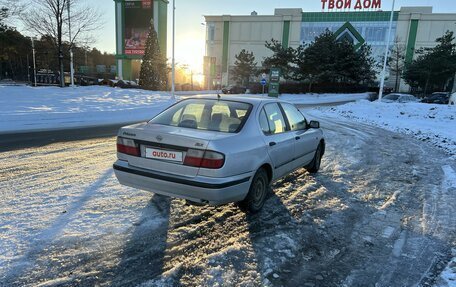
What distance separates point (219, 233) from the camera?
4.04 m

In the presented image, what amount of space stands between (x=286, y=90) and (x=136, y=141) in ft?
137

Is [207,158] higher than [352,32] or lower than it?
lower

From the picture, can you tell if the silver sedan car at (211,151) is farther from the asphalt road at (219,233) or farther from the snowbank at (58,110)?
the snowbank at (58,110)

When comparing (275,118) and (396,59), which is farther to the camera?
(396,59)

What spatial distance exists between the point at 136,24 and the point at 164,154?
71073mm

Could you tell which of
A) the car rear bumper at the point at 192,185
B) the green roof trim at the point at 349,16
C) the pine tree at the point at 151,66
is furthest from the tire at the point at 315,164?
the green roof trim at the point at 349,16

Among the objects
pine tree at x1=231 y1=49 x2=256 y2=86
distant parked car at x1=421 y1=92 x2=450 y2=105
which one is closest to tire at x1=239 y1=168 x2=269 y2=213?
distant parked car at x1=421 y1=92 x2=450 y2=105

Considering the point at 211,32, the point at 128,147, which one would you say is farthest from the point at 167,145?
the point at 211,32

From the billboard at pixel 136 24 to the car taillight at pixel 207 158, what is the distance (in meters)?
68.2

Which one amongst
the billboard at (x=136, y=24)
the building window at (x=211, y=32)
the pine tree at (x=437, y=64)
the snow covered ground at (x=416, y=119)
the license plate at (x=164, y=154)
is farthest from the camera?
the building window at (x=211, y=32)

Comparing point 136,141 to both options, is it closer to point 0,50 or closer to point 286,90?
point 0,50

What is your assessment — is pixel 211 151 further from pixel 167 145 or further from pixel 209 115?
pixel 209 115

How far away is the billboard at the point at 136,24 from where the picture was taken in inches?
2660

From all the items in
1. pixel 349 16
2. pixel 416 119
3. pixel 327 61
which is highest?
pixel 349 16
